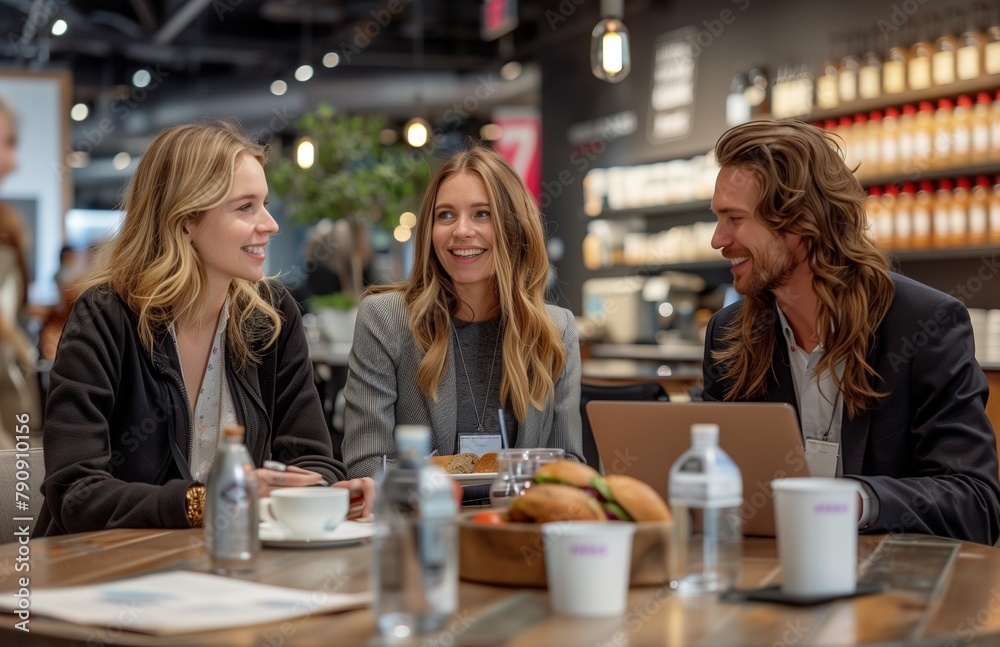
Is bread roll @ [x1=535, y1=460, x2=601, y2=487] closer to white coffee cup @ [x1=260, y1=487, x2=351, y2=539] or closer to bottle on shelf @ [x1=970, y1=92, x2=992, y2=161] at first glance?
white coffee cup @ [x1=260, y1=487, x2=351, y2=539]

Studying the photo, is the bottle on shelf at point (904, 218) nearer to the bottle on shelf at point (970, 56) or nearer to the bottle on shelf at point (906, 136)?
the bottle on shelf at point (906, 136)

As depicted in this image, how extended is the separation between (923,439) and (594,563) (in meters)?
1.10

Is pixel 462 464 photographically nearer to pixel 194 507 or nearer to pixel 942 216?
pixel 194 507

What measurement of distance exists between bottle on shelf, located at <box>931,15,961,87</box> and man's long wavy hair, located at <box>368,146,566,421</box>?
3.27 m

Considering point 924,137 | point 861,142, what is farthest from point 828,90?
point 924,137

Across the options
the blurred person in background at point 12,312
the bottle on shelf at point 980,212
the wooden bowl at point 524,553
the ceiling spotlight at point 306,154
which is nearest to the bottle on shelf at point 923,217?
the bottle on shelf at point 980,212

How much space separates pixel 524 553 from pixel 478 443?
1.18 metres

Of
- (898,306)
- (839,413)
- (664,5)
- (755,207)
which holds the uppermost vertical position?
(664,5)

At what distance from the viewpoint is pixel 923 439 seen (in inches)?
83.0

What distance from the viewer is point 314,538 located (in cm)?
171

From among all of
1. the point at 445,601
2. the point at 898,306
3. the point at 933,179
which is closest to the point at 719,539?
the point at 445,601

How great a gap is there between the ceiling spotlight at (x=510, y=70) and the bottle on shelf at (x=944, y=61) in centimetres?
600

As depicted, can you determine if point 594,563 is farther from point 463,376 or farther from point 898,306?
point 463,376

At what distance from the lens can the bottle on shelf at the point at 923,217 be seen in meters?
5.38
